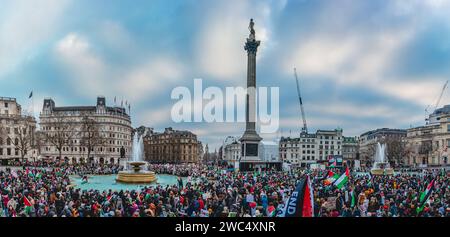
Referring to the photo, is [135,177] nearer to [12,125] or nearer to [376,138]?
[12,125]

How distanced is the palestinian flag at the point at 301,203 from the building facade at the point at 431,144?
3729 cm

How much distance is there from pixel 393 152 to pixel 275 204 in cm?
3889

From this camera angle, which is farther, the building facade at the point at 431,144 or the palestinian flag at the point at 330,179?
the building facade at the point at 431,144

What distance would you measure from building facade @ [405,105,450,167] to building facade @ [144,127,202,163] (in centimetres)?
2348

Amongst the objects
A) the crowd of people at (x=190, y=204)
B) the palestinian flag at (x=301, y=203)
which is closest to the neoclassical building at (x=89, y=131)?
the crowd of people at (x=190, y=204)

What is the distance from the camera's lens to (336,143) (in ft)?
148

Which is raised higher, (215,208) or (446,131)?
(446,131)

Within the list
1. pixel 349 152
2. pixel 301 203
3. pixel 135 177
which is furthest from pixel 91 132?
pixel 301 203

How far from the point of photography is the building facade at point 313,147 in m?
46.4

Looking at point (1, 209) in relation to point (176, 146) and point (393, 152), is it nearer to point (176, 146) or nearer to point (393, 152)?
point (176, 146)

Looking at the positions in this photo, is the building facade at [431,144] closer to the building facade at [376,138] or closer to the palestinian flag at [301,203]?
the building facade at [376,138]

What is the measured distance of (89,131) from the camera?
30.3 m

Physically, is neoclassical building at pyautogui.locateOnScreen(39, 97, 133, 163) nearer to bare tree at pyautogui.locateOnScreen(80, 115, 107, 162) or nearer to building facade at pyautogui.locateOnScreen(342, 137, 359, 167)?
bare tree at pyautogui.locateOnScreen(80, 115, 107, 162)
